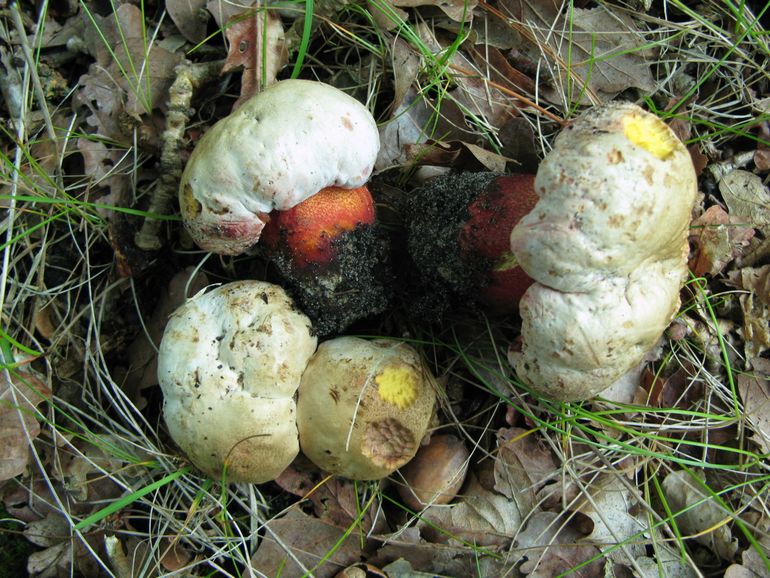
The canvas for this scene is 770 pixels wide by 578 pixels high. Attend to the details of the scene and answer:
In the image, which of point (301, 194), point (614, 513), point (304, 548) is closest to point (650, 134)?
point (301, 194)

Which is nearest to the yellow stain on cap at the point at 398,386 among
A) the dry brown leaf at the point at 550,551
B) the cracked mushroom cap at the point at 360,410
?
the cracked mushroom cap at the point at 360,410

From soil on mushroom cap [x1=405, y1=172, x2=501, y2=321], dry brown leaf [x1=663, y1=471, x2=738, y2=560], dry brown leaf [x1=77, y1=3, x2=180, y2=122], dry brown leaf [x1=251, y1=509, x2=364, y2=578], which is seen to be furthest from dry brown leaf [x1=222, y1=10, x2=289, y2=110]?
dry brown leaf [x1=663, y1=471, x2=738, y2=560]

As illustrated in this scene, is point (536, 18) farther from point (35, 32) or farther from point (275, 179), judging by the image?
point (35, 32)

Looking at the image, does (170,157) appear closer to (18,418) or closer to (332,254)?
(332,254)

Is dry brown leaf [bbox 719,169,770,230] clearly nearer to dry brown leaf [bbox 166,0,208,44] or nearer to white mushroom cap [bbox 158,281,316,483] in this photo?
white mushroom cap [bbox 158,281,316,483]

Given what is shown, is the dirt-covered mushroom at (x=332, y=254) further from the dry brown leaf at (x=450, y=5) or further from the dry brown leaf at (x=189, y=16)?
the dry brown leaf at (x=189, y=16)

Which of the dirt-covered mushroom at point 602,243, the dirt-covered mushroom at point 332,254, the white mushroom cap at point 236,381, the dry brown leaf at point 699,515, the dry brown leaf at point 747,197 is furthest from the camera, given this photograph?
the dry brown leaf at point 747,197

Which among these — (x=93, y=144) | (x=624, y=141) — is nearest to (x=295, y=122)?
(x=624, y=141)
